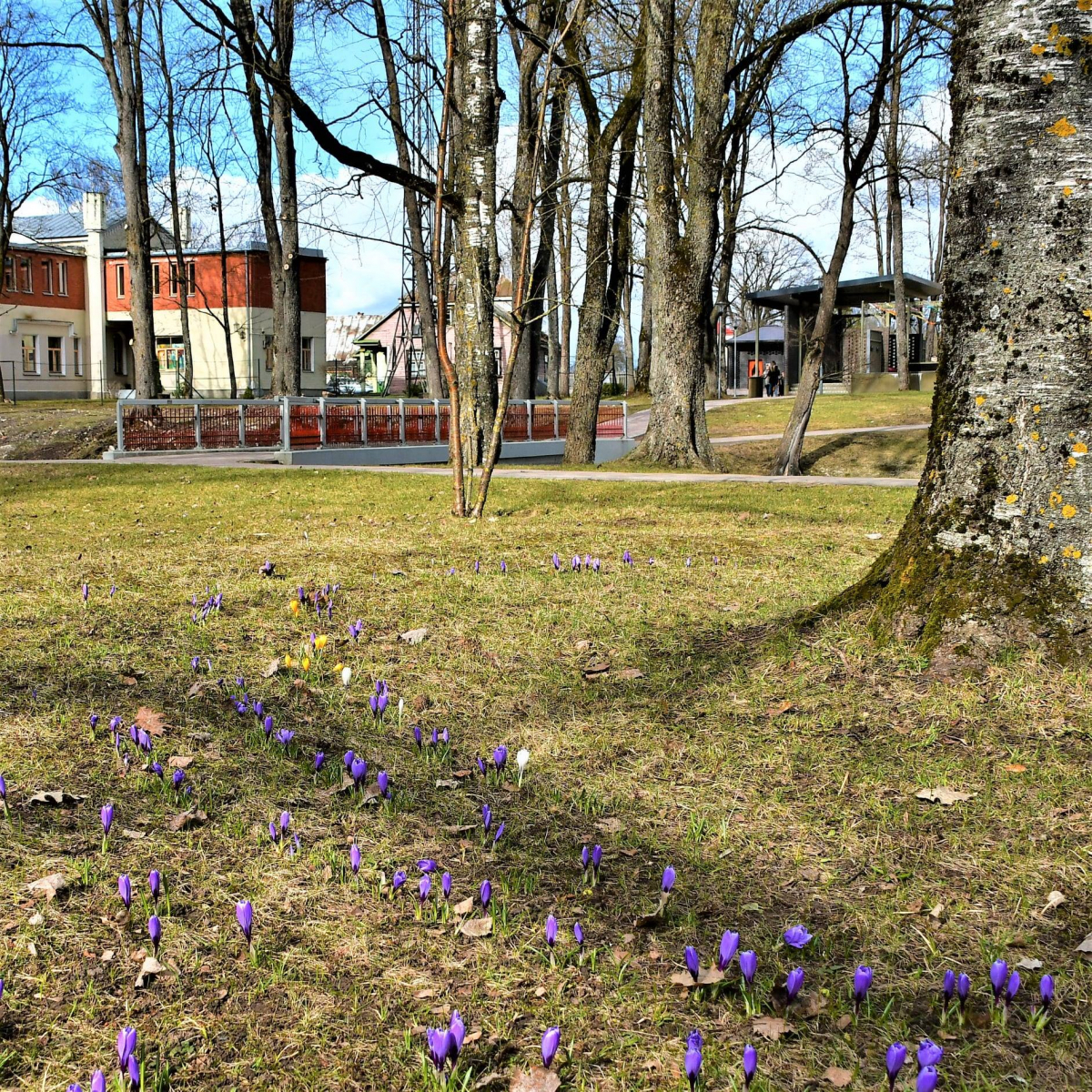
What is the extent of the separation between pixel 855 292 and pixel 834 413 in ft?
41.8

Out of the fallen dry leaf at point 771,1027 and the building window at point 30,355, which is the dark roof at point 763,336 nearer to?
the building window at point 30,355

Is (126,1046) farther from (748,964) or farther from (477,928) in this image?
(748,964)

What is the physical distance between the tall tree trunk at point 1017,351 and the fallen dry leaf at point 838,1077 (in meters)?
2.21

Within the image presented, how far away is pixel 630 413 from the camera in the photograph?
124 feet

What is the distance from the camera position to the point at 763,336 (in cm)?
5656

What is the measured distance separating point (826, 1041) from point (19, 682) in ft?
11.0

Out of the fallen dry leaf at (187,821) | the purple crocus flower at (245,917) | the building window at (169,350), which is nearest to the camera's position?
the purple crocus flower at (245,917)

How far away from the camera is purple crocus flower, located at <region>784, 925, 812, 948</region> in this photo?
246 centimetres

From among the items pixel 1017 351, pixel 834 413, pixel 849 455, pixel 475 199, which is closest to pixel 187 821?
pixel 1017 351

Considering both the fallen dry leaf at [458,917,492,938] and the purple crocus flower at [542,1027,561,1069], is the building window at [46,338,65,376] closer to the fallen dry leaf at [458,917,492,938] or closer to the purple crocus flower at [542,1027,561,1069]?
the fallen dry leaf at [458,917,492,938]

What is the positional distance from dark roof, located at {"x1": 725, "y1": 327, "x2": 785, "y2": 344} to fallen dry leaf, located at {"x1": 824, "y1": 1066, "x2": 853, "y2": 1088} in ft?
179

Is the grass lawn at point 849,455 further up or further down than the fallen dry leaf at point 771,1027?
further up

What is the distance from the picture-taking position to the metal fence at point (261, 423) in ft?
71.1

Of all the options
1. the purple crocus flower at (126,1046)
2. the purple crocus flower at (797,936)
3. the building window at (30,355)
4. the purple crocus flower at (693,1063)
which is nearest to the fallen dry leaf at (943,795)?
the purple crocus flower at (797,936)
